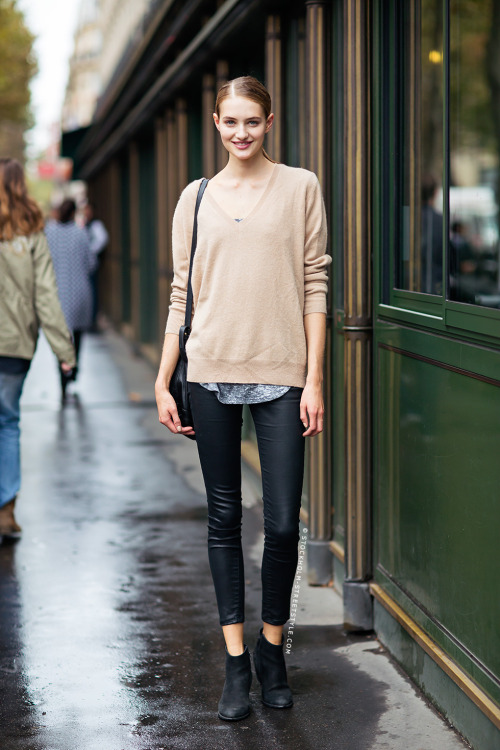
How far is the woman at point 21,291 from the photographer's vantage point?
20.6 ft

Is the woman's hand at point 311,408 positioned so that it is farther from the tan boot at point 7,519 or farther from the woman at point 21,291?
the tan boot at point 7,519

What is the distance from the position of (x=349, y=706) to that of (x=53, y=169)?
285 feet

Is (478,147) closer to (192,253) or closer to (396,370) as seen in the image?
(396,370)

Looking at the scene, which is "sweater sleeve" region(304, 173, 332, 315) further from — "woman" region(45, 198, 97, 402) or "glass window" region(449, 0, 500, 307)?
"woman" region(45, 198, 97, 402)

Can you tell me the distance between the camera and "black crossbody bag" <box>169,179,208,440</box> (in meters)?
3.82

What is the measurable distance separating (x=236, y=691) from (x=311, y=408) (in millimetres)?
961

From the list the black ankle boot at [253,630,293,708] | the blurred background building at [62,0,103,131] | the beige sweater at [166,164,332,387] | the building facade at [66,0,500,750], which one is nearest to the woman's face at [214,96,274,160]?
the beige sweater at [166,164,332,387]

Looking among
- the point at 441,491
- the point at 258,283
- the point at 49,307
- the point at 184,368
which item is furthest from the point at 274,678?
the point at 49,307

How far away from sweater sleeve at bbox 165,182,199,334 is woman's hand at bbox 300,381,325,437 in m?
0.48

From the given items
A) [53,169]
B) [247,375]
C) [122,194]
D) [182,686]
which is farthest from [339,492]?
[53,169]

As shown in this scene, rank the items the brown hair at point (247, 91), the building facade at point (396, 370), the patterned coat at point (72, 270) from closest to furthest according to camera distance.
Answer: the building facade at point (396, 370) → the brown hair at point (247, 91) → the patterned coat at point (72, 270)

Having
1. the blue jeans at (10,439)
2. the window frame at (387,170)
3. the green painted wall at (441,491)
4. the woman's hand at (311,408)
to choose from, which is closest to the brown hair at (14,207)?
the blue jeans at (10,439)

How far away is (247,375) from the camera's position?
3740 millimetres

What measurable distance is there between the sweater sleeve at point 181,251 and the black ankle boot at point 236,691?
1086 millimetres
